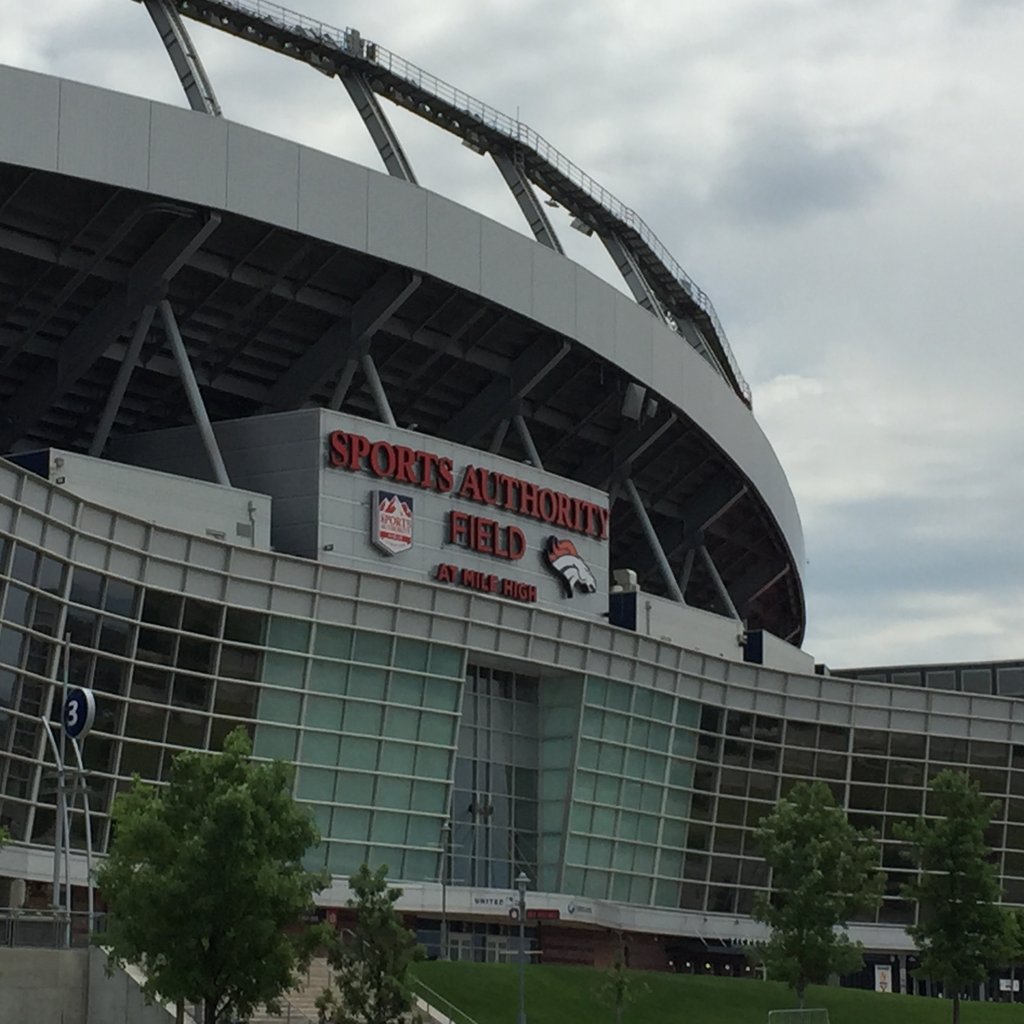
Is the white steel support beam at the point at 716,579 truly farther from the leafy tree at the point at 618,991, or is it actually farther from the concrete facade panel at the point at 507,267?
the leafy tree at the point at 618,991

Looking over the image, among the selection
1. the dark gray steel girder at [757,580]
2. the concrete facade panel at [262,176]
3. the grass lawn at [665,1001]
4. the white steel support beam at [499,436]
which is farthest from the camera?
the dark gray steel girder at [757,580]

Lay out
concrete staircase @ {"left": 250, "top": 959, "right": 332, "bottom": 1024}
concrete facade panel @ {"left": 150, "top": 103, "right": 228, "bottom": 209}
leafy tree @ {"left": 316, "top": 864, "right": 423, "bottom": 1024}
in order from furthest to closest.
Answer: concrete facade panel @ {"left": 150, "top": 103, "right": 228, "bottom": 209}
concrete staircase @ {"left": 250, "top": 959, "right": 332, "bottom": 1024}
leafy tree @ {"left": 316, "top": 864, "right": 423, "bottom": 1024}

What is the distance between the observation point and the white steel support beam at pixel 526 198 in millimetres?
91606

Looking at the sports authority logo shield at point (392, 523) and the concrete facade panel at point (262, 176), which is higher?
the concrete facade panel at point (262, 176)

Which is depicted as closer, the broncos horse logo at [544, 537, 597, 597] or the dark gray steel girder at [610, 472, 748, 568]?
the broncos horse logo at [544, 537, 597, 597]

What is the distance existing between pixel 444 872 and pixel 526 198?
31.7 m

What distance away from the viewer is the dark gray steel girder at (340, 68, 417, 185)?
84.7 m

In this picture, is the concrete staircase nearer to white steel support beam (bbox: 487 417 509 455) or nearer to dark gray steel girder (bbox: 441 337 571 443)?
white steel support beam (bbox: 487 417 509 455)

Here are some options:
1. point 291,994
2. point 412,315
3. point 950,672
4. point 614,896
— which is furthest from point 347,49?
point 950,672

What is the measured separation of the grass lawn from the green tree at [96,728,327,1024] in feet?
42.2

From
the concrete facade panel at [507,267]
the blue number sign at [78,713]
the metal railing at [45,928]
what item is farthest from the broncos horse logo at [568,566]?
the metal railing at [45,928]

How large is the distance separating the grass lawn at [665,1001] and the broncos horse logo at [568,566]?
17.7 metres

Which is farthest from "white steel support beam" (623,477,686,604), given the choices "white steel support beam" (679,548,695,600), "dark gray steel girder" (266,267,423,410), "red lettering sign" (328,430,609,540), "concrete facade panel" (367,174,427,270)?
"concrete facade panel" (367,174,427,270)

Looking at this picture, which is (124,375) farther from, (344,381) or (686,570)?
(686,570)
